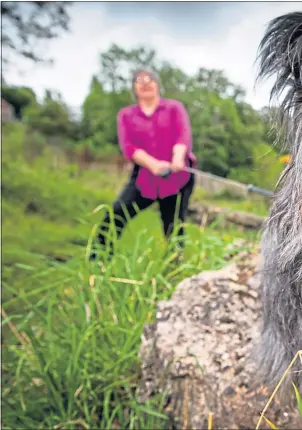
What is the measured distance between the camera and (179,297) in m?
2.45

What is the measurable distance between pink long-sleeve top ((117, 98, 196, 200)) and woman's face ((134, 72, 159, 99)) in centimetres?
9

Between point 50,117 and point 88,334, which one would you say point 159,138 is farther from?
point 50,117

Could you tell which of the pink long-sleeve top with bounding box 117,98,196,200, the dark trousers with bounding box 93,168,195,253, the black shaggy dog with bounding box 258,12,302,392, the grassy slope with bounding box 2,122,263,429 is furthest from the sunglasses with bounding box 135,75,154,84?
the black shaggy dog with bounding box 258,12,302,392

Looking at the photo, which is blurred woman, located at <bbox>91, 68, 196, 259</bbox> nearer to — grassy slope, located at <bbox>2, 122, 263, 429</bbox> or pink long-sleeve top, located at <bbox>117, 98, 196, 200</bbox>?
pink long-sleeve top, located at <bbox>117, 98, 196, 200</bbox>

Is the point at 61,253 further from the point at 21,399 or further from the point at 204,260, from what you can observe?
the point at 21,399

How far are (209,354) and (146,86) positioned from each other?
206 centimetres

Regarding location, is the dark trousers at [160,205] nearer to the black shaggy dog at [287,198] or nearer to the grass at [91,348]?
the grass at [91,348]

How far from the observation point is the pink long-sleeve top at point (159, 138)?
3658mm

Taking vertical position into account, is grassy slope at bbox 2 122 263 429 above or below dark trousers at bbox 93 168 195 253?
below

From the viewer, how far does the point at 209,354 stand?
2.21 m

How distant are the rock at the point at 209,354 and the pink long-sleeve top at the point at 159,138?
120cm

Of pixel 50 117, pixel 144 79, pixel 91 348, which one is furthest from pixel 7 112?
pixel 91 348

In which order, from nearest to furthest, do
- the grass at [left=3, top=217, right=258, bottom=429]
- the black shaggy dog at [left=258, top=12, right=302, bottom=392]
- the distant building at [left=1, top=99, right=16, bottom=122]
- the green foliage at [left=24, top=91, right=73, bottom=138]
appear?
the black shaggy dog at [left=258, top=12, right=302, bottom=392] → the grass at [left=3, top=217, right=258, bottom=429] → the distant building at [left=1, top=99, right=16, bottom=122] → the green foliage at [left=24, top=91, right=73, bottom=138]

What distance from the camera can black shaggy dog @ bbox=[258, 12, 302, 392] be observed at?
139 cm
